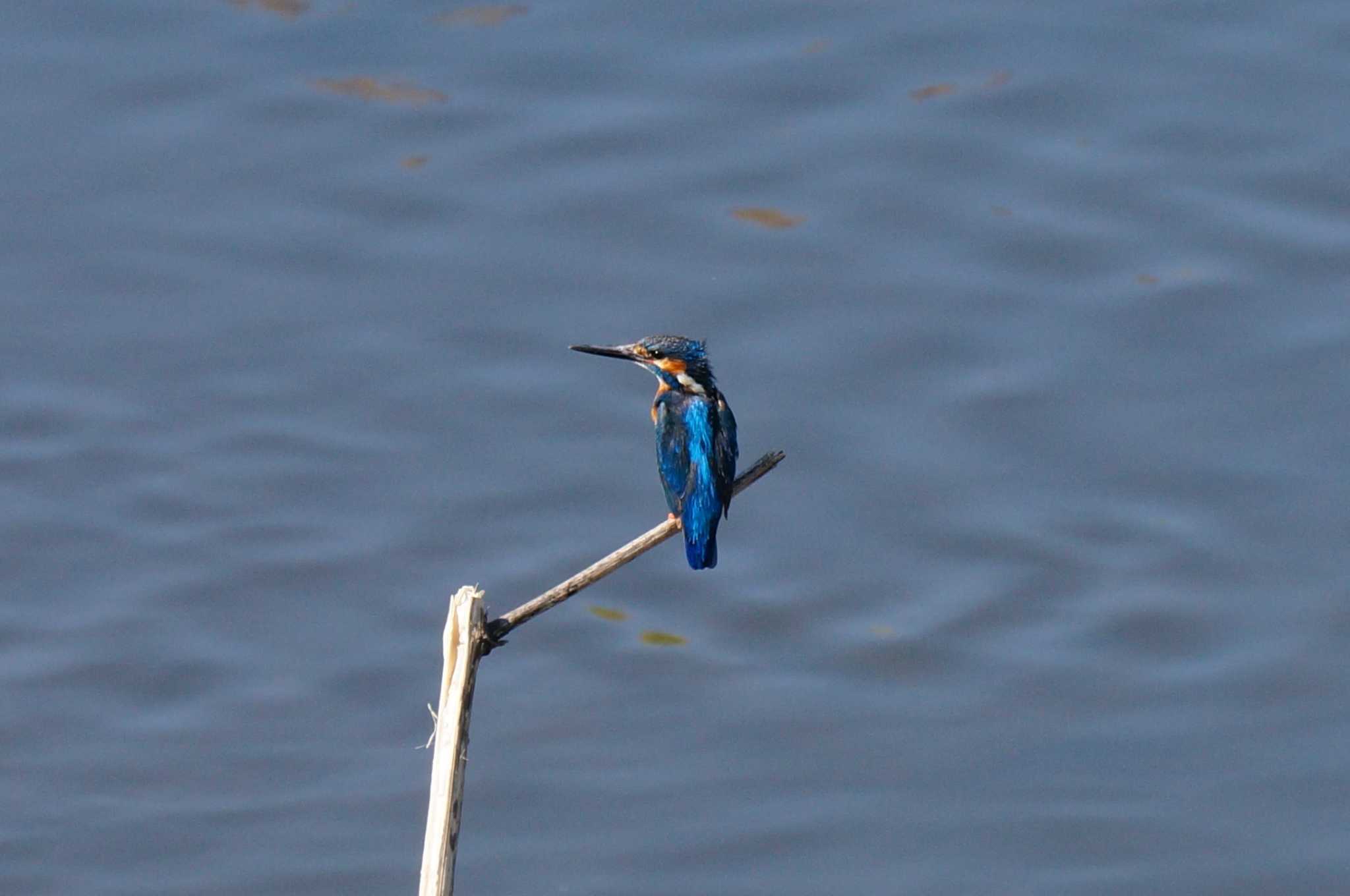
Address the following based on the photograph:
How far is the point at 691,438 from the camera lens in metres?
6.30

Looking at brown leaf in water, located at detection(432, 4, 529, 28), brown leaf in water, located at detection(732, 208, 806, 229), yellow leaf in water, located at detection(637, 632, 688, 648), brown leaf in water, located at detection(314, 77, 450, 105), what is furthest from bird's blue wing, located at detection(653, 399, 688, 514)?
brown leaf in water, located at detection(432, 4, 529, 28)

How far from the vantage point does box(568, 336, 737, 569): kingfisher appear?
6.12m

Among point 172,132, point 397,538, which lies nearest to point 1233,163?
point 397,538

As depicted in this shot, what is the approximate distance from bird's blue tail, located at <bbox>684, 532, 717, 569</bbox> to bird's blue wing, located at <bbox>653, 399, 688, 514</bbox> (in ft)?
0.32

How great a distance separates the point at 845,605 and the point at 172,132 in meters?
4.58

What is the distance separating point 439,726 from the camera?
449cm

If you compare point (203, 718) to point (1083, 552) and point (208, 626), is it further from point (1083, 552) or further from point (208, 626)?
point (1083, 552)

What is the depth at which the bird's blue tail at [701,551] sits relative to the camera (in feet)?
20.1

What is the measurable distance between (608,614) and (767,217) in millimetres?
2521

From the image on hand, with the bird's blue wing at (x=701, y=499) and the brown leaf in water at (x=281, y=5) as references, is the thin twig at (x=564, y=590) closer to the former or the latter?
the bird's blue wing at (x=701, y=499)

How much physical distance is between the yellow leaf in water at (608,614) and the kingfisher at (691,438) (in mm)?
2132

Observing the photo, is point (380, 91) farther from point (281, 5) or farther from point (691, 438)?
point (691, 438)

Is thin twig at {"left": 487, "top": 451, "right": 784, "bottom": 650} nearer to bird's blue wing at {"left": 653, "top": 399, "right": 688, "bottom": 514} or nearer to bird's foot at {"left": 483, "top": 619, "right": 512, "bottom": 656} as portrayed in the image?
Result: bird's foot at {"left": 483, "top": 619, "right": 512, "bottom": 656}

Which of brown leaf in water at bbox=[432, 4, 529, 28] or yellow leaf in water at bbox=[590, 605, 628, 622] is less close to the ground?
brown leaf in water at bbox=[432, 4, 529, 28]
